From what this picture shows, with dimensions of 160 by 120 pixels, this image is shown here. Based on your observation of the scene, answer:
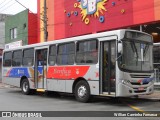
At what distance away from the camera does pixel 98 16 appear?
2373cm

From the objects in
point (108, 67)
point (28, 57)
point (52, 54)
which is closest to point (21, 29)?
point (28, 57)

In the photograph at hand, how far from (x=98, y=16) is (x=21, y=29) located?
50.1 feet

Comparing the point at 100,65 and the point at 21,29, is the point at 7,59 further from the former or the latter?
the point at 21,29

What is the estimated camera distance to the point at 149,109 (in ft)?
38.9

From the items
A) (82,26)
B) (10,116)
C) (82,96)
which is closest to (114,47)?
(82,96)

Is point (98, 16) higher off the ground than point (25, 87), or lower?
higher

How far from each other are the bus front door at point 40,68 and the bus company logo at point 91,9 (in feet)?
23.0

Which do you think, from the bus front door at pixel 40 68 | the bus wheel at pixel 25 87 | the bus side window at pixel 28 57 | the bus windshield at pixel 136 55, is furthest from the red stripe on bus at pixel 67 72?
the bus wheel at pixel 25 87

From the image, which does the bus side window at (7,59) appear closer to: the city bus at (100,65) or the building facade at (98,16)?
the city bus at (100,65)

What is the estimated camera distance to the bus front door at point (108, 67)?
1300 centimetres

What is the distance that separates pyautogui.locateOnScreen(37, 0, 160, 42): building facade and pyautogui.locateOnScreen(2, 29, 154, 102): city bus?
6.26 metres

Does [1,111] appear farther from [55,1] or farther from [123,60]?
[55,1]

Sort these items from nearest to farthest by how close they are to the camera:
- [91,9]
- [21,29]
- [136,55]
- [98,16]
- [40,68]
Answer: [136,55], [40,68], [98,16], [91,9], [21,29]

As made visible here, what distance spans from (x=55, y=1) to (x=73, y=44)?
1543cm
